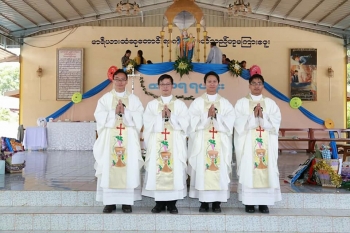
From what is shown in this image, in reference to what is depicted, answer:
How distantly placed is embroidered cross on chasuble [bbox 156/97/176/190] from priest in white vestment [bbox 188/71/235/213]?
24 cm

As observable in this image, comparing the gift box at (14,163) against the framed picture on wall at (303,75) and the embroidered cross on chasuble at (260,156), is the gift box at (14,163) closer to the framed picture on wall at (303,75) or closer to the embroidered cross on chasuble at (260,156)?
the embroidered cross on chasuble at (260,156)

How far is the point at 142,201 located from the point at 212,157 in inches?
39.8

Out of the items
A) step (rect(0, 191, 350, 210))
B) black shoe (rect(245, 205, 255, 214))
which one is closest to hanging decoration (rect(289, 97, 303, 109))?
step (rect(0, 191, 350, 210))

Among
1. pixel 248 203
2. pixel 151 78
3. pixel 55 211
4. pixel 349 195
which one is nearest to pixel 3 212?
pixel 55 211

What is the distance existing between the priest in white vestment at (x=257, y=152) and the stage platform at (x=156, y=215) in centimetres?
19

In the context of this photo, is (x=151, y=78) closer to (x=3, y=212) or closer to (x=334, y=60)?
(x=3, y=212)

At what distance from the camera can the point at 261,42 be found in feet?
48.8

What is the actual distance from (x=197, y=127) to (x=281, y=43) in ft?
38.7

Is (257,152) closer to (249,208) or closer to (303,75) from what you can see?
(249,208)

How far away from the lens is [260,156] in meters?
4.09

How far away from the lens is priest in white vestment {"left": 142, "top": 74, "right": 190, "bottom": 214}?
4012 millimetres

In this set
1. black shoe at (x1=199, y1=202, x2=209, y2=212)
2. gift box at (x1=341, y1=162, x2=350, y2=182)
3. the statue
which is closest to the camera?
black shoe at (x1=199, y1=202, x2=209, y2=212)

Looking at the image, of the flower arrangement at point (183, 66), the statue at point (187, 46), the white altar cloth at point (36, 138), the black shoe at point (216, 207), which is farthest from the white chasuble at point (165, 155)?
the white altar cloth at point (36, 138)

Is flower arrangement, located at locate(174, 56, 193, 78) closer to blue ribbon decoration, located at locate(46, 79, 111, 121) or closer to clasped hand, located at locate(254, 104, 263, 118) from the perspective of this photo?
blue ribbon decoration, located at locate(46, 79, 111, 121)
